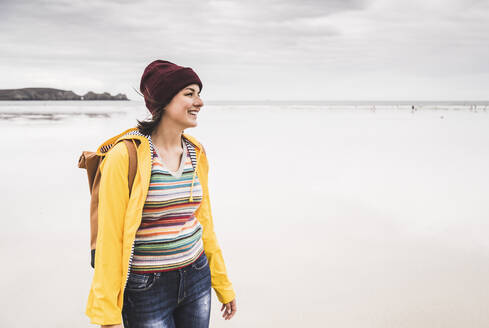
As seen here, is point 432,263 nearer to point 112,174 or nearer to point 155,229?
point 155,229

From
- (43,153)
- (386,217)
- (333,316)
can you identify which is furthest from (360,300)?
(43,153)

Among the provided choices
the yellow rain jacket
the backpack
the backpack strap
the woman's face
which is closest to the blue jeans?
the yellow rain jacket

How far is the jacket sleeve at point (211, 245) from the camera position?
215 cm

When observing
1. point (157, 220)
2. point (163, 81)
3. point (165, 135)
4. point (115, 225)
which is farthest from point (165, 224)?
point (163, 81)

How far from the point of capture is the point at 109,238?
1597 mm

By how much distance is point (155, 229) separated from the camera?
1.75 metres

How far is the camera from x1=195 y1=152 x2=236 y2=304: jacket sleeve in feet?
7.05

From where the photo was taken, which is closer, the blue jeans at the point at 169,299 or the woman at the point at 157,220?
the woman at the point at 157,220

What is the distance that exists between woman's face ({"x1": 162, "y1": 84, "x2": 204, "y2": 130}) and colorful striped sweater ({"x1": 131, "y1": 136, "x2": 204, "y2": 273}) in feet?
0.59

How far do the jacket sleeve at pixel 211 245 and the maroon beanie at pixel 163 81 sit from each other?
44cm

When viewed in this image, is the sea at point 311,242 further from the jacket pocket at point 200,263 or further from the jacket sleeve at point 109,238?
the jacket sleeve at point 109,238

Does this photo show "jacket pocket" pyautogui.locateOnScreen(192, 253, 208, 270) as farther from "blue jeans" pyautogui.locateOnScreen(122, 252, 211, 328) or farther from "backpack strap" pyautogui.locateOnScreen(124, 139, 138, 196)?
"backpack strap" pyautogui.locateOnScreen(124, 139, 138, 196)

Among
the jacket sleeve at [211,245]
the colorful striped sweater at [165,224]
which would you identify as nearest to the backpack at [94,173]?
the colorful striped sweater at [165,224]

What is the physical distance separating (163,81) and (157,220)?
2.39ft
